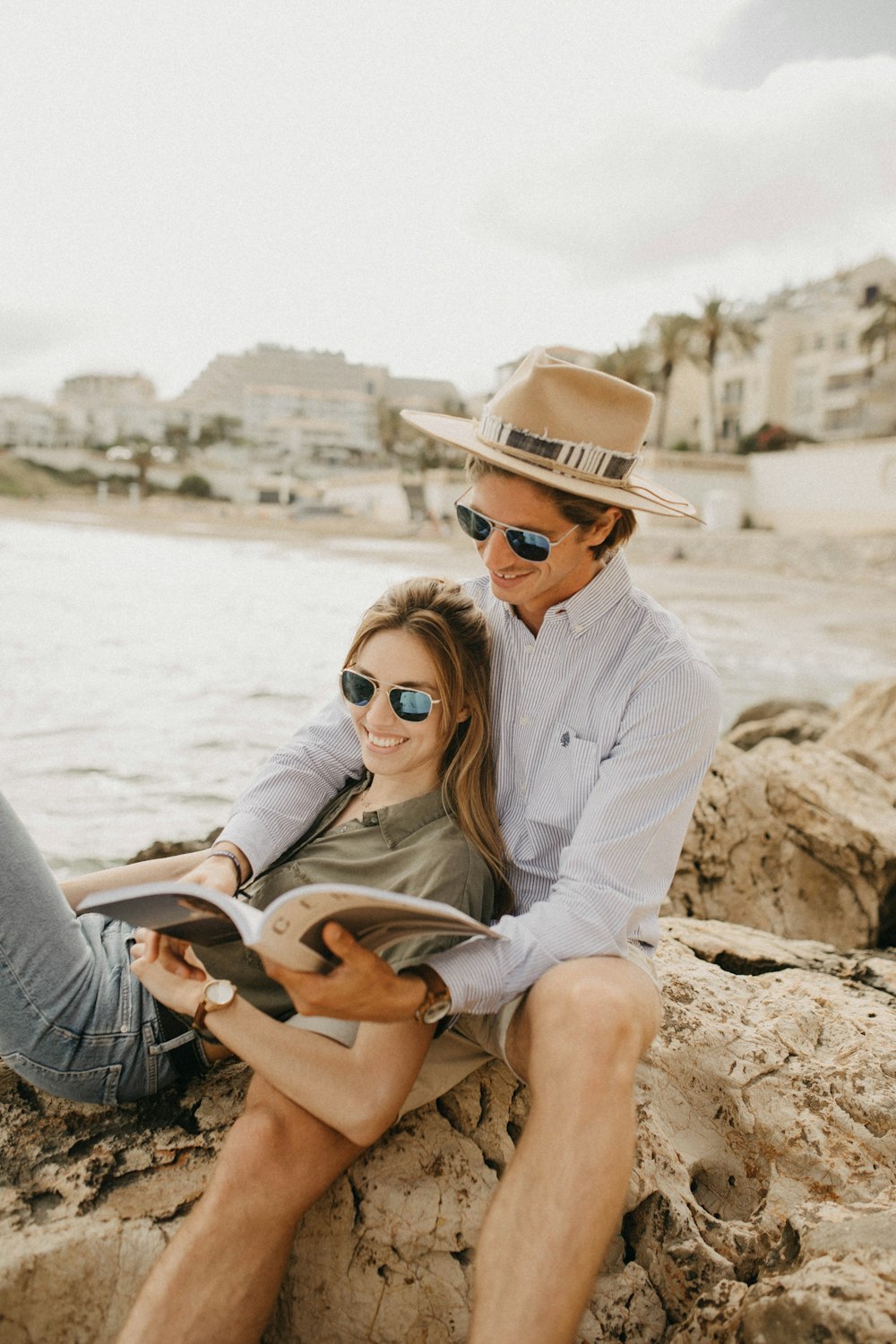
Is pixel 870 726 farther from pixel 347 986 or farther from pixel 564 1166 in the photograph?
pixel 347 986

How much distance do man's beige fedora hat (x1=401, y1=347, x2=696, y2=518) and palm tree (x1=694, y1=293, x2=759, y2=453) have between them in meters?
50.9

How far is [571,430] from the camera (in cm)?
246

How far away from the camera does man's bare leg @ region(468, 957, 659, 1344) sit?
1.62 meters

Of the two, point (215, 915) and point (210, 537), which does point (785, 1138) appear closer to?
point (215, 915)

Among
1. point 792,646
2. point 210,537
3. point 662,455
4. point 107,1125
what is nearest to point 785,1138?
point 107,1125

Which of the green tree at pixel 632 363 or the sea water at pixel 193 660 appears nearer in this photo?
the sea water at pixel 193 660

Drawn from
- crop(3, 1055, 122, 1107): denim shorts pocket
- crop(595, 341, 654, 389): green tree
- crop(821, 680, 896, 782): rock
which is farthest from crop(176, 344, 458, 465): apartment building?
crop(3, 1055, 122, 1107): denim shorts pocket

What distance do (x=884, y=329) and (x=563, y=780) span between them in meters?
52.8

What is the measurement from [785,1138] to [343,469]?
93309 mm

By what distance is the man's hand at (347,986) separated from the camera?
5.70 ft

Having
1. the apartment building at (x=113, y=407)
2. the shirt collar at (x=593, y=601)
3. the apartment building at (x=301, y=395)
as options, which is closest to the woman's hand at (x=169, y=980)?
the shirt collar at (x=593, y=601)

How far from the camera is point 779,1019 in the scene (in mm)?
2701

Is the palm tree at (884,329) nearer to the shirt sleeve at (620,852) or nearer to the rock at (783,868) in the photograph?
the rock at (783,868)

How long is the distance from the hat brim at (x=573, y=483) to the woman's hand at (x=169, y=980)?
132 centimetres
